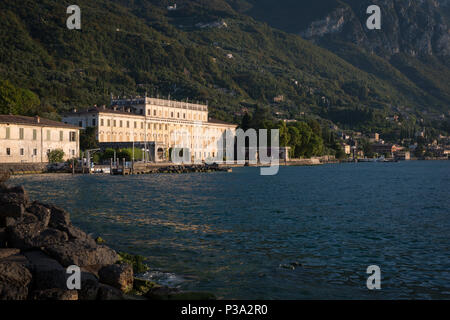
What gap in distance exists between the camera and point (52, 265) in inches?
516

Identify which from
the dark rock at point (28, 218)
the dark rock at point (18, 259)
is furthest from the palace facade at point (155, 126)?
the dark rock at point (18, 259)

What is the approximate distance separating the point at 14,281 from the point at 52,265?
1522 mm

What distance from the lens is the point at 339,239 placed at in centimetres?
2167

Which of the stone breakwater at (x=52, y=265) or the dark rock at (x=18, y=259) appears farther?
the dark rock at (x=18, y=259)

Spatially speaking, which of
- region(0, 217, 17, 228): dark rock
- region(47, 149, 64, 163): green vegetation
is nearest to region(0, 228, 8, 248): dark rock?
region(0, 217, 17, 228): dark rock

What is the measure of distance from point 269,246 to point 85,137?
7793 centimetres

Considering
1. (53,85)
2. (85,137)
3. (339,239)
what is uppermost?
(53,85)

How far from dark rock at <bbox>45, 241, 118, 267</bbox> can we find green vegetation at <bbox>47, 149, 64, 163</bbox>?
6355 cm

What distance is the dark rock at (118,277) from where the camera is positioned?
13.0 meters

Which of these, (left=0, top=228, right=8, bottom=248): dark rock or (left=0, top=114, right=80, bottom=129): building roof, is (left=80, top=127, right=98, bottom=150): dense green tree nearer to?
(left=0, top=114, right=80, bottom=129): building roof

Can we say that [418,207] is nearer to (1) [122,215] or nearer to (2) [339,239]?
(2) [339,239]

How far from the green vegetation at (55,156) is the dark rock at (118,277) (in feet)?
215

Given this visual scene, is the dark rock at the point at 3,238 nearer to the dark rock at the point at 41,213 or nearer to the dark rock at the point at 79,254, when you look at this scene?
the dark rock at the point at 79,254
